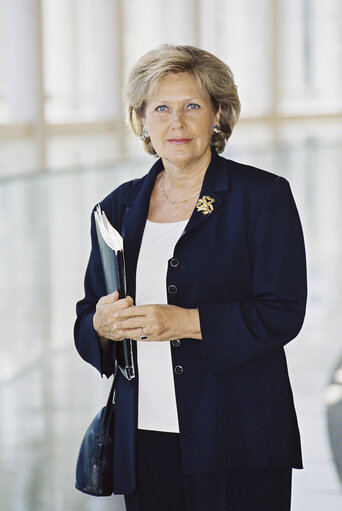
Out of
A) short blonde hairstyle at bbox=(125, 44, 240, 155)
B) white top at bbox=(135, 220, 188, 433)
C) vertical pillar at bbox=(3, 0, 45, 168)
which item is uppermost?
vertical pillar at bbox=(3, 0, 45, 168)

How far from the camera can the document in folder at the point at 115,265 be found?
251cm

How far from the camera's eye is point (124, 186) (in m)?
2.94

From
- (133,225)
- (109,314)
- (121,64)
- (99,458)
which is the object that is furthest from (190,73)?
(121,64)

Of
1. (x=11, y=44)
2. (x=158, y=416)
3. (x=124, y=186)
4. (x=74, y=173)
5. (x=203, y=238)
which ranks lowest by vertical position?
(x=158, y=416)

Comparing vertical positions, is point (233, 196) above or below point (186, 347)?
above

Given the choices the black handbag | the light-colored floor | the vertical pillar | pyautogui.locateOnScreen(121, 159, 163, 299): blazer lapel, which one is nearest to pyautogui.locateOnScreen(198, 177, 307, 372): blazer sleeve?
pyautogui.locateOnScreen(121, 159, 163, 299): blazer lapel

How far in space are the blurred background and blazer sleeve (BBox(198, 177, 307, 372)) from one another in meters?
2.01

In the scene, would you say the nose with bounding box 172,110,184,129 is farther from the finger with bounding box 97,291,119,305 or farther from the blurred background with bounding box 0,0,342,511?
the blurred background with bounding box 0,0,342,511

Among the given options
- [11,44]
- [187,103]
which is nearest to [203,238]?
[187,103]

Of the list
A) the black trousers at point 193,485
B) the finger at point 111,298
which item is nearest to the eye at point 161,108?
the finger at point 111,298

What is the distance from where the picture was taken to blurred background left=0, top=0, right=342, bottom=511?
5438 millimetres

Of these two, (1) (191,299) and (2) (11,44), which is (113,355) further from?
(2) (11,44)

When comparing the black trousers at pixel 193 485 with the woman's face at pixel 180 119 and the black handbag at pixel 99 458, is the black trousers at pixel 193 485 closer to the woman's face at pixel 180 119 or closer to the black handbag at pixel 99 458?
the black handbag at pixel 99 458

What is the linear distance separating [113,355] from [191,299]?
0.29m
